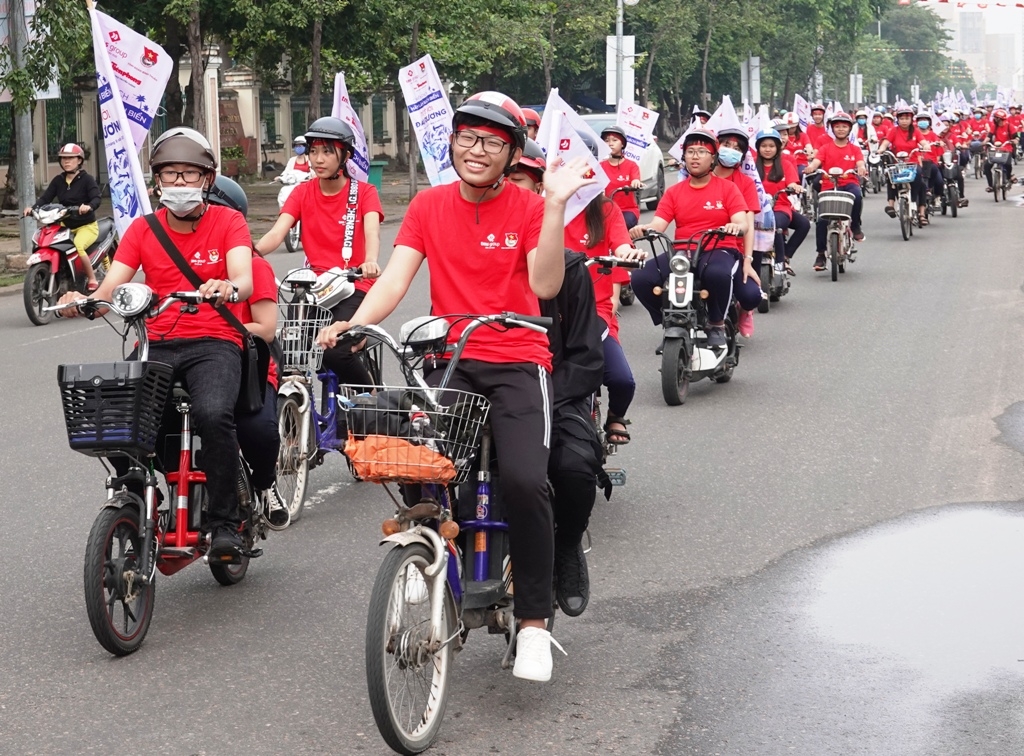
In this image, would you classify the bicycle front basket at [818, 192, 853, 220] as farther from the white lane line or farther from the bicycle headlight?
the white lane line

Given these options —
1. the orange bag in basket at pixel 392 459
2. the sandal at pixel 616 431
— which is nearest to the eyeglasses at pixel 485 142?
the orange bag in basket at pixel 392 459

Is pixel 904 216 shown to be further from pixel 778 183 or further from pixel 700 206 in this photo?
pixel 700 206

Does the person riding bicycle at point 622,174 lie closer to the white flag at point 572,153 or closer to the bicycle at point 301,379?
the white flag at point 572,153

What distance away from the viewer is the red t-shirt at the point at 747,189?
11.2 m

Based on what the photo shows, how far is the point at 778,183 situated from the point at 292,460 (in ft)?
31.2

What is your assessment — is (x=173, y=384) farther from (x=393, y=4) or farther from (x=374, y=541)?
(x=393, y=4)

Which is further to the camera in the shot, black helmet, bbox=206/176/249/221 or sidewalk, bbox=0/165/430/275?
sidewalk, bbox=0/165/430/275

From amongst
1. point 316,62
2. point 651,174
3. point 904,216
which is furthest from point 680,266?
point 316,62

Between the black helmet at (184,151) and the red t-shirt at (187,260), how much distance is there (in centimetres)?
25

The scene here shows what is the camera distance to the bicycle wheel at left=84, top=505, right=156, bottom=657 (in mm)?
5062

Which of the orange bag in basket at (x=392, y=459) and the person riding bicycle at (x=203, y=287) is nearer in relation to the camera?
the orange bag in basket at (x=392, y=459)

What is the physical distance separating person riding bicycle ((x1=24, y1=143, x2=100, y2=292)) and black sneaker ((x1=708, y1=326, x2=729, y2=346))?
7471mm

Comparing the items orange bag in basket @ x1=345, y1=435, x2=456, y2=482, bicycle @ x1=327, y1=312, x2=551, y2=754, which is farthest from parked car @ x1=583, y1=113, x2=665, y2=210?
orange bag in basket @ x1=345, y1=435, x2=456, y2=482

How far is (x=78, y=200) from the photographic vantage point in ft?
52.6
